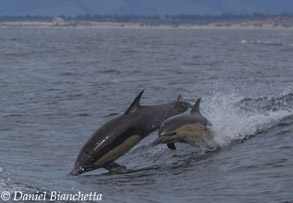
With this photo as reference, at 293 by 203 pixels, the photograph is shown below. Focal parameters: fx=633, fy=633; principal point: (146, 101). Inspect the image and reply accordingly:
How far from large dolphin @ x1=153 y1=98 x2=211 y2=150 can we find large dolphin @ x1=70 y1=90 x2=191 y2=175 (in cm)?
32

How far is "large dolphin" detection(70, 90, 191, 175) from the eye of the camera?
31.2 feet

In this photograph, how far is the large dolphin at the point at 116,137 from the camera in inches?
374

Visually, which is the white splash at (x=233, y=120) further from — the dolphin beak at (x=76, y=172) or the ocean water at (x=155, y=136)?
the dolphin beak at (x=76, y=172)

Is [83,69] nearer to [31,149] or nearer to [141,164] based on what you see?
[31,149]

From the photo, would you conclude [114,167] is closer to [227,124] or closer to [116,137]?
[116,137]

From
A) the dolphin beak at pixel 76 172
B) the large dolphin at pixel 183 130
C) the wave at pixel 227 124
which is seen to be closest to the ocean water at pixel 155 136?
the wave at pixel 227 124

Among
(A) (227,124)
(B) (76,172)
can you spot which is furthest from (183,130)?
(A) (227,124)

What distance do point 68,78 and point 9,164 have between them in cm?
1374

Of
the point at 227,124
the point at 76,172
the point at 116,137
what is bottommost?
the point at 76,172

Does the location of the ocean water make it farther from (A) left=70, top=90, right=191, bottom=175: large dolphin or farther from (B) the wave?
(A) left=70, top=90, right=191, bottom=175: large dolphin

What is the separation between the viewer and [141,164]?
10336mm

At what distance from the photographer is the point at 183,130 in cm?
998

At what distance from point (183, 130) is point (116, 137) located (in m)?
1.09

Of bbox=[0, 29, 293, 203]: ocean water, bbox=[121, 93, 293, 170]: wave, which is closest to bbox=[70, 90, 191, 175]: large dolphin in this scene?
bbox=[0, 29, 293, 203]: ocean water
